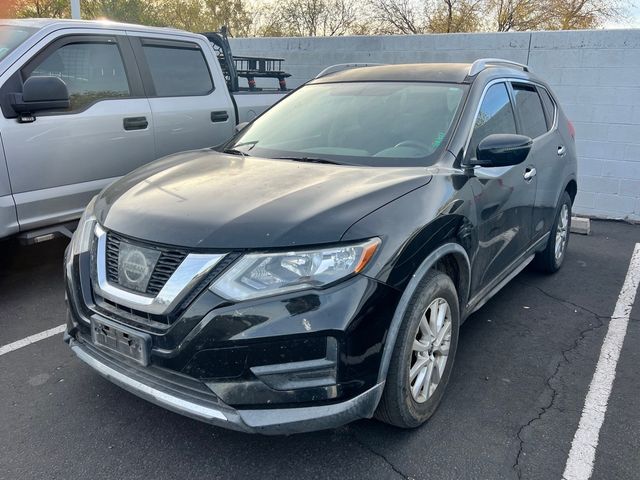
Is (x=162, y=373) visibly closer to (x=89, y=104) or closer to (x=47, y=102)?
(x=47, y=102)

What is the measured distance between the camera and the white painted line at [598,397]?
250 cm

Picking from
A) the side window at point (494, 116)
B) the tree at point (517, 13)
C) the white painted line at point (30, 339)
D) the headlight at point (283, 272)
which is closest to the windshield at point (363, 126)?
the side window at point (494, 116)

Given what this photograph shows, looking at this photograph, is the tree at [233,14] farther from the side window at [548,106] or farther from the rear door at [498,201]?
the rear door at [498,201]

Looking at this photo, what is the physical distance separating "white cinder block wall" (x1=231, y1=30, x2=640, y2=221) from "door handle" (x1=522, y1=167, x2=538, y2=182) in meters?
3.97

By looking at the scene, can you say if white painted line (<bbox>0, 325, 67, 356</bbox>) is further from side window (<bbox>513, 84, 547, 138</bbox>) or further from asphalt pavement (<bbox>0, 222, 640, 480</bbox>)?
side window (<bbox>513, 84, 547, 138</bbox>)

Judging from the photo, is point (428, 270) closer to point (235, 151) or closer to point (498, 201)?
point (498, 201)

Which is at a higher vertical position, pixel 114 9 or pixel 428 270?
pixel 114 9

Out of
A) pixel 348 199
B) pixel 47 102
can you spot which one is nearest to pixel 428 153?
pixel 348 199

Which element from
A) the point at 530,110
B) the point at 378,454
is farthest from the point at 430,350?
the point at 530,110

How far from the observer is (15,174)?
155 inches

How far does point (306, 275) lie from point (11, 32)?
361 centimetres

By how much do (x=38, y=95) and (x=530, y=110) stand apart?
3637 mm

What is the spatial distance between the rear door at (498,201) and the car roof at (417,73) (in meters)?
0.16

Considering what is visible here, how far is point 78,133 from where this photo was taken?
4.31 m
